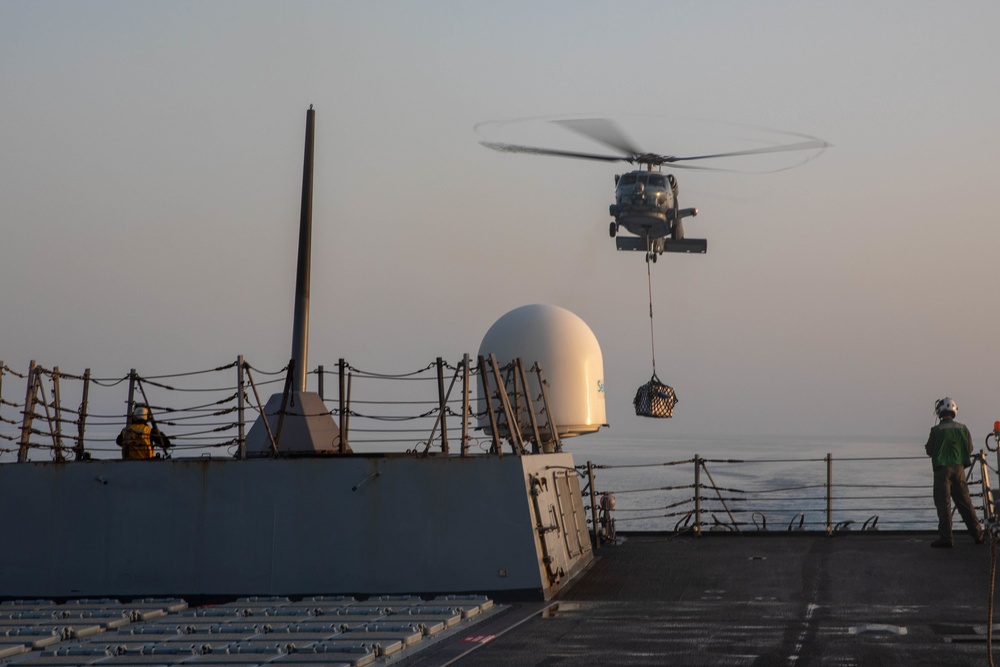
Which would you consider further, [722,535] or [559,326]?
[559,326]

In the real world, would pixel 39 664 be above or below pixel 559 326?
below

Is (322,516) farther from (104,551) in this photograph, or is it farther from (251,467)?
(104,551)

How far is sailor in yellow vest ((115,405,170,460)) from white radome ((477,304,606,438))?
14.9 feet

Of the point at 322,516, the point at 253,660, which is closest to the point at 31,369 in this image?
the point at 322,516

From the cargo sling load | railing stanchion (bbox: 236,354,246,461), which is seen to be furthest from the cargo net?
railing stanchion (bbox: 236,354,246,461)

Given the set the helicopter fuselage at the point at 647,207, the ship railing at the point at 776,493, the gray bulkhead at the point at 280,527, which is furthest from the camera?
the ship railing at the point at 776,493

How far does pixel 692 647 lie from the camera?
7.76m

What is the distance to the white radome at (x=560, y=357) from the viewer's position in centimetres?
1564

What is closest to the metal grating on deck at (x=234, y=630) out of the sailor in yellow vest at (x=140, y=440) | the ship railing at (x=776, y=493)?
the sailor in yellow vest at (x=140, y=440)

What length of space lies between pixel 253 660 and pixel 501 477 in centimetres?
401

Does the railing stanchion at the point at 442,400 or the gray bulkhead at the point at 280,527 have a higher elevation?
the railing stanchion at the point at 442,400

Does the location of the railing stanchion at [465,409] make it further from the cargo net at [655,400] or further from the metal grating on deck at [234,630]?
the cargo net at [655,400]

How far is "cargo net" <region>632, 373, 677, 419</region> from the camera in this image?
19891 millimetres

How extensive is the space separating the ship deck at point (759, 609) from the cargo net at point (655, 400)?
18.4ft
